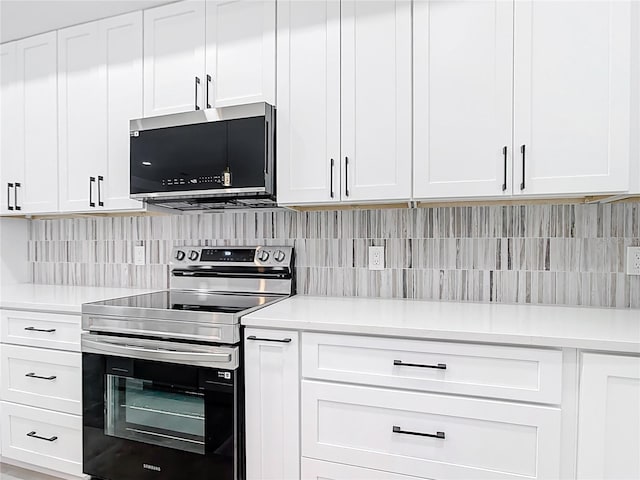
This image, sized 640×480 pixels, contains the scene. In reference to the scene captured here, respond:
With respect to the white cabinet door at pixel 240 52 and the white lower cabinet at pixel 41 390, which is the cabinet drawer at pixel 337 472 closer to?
the white lower cabinet at pixel 41 390

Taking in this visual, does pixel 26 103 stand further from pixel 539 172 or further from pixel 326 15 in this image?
pixel 539 172

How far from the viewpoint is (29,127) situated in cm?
244

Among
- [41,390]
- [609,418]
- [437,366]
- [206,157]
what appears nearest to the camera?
[609,418]

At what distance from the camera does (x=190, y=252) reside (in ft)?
7.81

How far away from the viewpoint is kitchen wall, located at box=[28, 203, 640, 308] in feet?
5.91

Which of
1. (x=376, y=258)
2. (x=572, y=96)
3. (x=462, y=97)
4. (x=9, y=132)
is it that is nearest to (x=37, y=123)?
(x=9, y=132)

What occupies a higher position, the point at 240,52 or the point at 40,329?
the point at 240,52

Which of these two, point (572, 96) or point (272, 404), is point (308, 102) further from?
point (272, 404)

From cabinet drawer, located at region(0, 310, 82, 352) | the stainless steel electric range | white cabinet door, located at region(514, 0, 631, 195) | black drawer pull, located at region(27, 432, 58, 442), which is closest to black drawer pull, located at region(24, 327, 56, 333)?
cabinet drawer, located at region(0, 310, 82, 352)

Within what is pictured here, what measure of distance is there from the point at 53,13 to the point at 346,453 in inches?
97.9

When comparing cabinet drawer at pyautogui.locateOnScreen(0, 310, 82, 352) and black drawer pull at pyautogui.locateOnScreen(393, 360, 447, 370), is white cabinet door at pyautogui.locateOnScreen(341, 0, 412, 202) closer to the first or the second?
black drawer pull at pyautogui.locateOnScreen(393, 360, 447, 370)

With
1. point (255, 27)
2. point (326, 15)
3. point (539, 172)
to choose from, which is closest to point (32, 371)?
point (255, 27)

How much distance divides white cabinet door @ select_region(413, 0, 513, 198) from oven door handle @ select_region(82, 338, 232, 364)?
101 cm

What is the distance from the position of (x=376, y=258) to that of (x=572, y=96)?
3.40 ft
